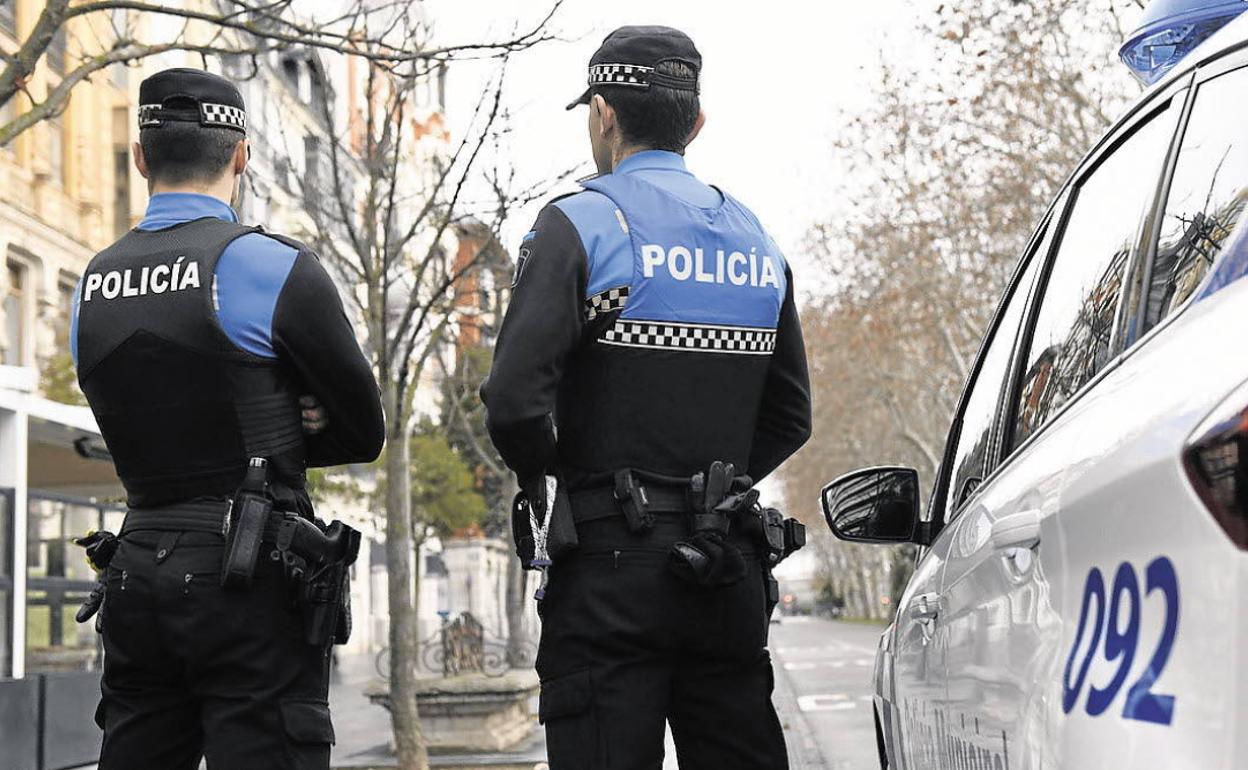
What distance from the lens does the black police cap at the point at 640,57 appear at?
12.5 feet

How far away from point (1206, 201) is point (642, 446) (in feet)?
5.00

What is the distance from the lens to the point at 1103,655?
6.71ft

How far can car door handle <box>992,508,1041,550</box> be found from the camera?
2.45m

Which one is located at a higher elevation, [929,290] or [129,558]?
[929,290]

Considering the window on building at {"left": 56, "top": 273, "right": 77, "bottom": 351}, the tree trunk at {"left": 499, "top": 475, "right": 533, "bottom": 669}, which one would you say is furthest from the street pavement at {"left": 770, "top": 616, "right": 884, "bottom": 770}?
the window on building at {"left": 56, "top": 273, "right": 77, "bottom": 351}

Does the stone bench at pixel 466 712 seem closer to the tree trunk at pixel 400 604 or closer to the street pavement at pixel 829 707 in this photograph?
the tree trunk at pixel 400 604

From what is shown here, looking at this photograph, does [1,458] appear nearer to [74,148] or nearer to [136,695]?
[136,695]

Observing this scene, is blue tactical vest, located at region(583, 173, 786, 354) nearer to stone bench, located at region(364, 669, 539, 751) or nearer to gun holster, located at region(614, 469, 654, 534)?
gun holster, located at region(614, 469, 654, 534)

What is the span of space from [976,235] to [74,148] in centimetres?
1567

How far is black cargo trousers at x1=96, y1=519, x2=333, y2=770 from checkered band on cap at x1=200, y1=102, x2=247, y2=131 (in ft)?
2.98

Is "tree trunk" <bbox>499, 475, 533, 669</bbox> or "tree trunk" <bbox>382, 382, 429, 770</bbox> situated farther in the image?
"tree trunk" <bbox>499, 475, 533, 669</bbox>

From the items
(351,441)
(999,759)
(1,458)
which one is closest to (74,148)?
(1,458)

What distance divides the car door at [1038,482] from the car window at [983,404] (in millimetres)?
91

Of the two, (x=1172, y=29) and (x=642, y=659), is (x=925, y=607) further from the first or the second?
(x=1172, y=29)
